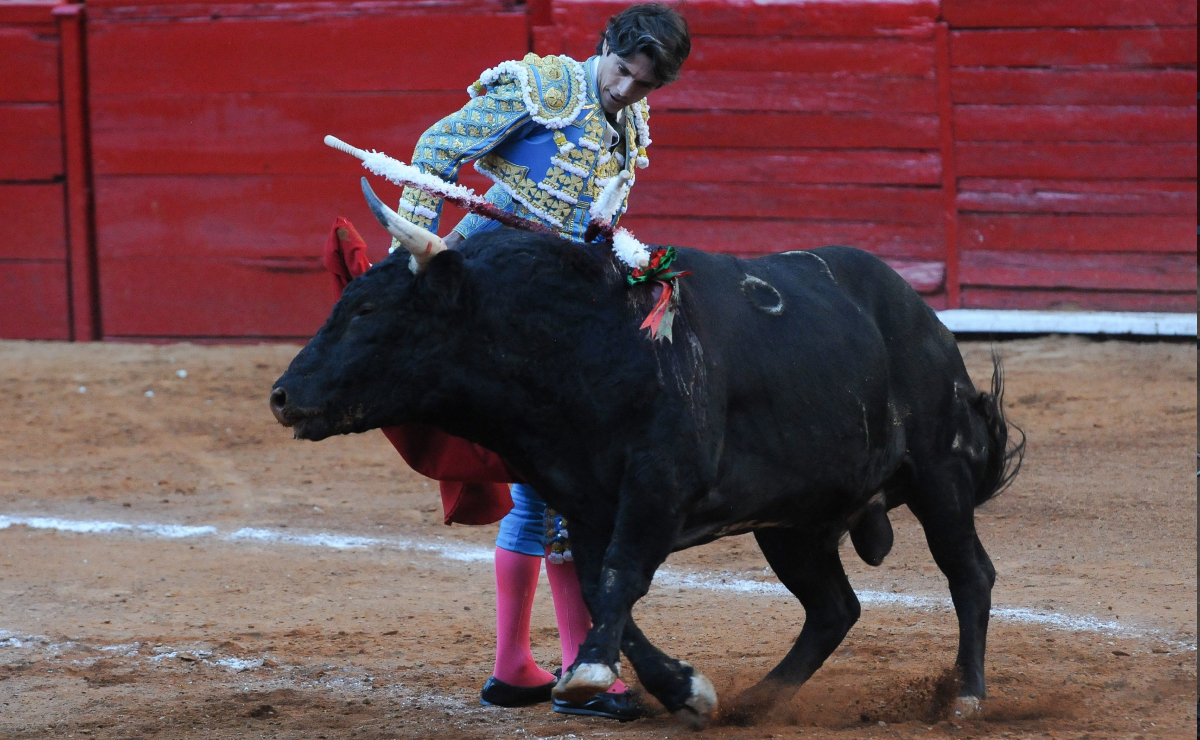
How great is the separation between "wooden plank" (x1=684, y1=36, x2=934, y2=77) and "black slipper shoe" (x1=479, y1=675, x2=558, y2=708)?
4.70 meters

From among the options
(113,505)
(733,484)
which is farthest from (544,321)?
→ (113,505)

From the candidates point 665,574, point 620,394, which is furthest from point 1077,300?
point 620,394

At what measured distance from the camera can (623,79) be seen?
2.87 metres

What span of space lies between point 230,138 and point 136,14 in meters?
0.88

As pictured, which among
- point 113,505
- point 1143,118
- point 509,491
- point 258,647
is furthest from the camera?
point 1143,118

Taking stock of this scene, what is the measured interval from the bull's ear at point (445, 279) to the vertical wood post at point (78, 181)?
590 centimetres

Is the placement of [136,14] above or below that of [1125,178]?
above

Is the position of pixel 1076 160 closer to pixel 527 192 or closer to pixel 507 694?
pixel 527 192

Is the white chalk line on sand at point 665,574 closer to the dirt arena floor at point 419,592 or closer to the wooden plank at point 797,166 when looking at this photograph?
the dirt arena floor at point 419,592

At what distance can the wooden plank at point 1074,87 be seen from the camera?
7043 mm

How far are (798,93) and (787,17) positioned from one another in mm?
394

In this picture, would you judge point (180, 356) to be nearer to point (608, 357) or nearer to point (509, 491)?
point (509, 491)

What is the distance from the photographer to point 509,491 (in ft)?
10.6

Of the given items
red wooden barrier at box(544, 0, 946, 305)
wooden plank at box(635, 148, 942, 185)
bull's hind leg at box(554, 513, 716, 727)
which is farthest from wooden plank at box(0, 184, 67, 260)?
bull's hind leg at box(554, 513, 716, 727)
